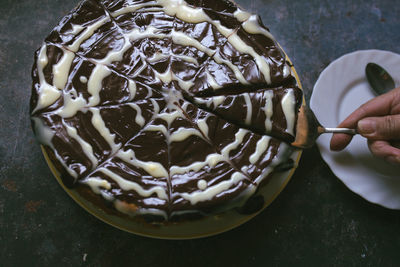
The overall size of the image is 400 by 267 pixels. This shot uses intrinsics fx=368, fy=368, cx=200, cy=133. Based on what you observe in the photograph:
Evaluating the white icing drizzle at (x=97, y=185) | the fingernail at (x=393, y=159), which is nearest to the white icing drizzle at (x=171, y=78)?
the white icing drizzle at (x=97, y=185)

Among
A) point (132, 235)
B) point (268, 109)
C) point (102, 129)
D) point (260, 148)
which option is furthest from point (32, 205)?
point (268, 109)

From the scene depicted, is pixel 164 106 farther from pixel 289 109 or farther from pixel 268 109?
pixel 289 109

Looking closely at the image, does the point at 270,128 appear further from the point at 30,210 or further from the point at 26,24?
the point at 26,24

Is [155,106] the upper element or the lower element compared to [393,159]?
upper

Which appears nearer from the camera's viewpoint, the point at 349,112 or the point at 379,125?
the point at 379,125

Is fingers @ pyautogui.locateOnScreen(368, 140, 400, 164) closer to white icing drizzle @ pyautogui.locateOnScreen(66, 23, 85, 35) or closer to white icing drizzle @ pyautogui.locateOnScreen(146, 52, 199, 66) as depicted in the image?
white icing drizzle @ pyautogui.locateOnScreen(146, 52, 199, 66)
